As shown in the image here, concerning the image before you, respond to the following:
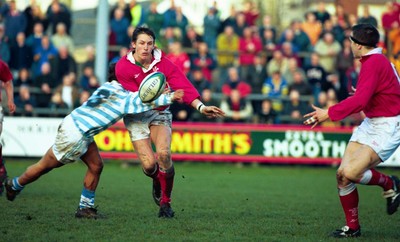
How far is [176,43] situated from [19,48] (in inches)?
167

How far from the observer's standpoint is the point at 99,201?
40.3 feet

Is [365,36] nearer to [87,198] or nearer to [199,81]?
[87,198]

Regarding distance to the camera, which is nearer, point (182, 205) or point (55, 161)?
point (55, 161)

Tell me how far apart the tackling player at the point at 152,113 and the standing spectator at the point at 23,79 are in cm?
1190

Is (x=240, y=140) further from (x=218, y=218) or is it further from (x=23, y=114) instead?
(x=218, y=218)

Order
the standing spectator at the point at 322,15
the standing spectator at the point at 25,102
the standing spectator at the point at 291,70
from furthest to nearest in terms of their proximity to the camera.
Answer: the standing spectator at the point at 322,15 → the standing spectator at the point at 291,70 → the standing spectator at the point at 25,102

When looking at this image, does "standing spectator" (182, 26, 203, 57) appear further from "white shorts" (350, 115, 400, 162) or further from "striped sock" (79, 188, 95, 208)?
"white shorts" (350, 115, 400, 162)

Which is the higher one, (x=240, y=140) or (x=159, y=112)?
(x=159, y=112)

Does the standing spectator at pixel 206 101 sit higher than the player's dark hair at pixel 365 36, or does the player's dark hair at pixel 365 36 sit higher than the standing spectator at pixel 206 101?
the player's dark hair at pixel 365 36

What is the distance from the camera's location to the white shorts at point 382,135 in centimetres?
905

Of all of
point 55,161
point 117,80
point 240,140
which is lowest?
point 240,140

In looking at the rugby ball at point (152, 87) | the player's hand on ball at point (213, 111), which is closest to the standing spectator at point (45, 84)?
the player's hand on ball at point (213, 111)

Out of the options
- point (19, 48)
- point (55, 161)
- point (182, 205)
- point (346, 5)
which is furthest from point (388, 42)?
point (55, 161)

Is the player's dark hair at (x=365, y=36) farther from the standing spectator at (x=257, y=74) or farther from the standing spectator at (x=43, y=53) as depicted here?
the standing spectator at (x=43, y=53)
